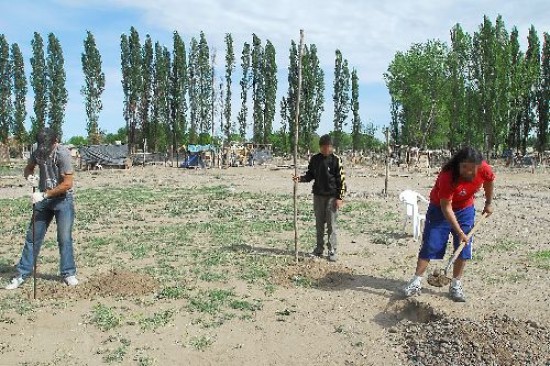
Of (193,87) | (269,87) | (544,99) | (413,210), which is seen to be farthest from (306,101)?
(413,210)

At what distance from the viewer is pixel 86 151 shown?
3672 centimetres

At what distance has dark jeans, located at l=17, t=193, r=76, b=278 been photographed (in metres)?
6.60

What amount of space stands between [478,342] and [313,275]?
2.70m

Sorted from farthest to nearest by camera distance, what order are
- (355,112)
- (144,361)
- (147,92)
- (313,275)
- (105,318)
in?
(355,112) → (147,92) → (313,275) → (105,318) → (144,361)

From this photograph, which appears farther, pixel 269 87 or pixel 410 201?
pixel 269 87

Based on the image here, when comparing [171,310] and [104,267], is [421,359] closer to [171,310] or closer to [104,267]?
[171,310]

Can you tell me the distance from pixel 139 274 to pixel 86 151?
104 feet

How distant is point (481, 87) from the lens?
147 ft

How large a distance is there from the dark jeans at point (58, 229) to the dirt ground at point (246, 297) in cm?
26

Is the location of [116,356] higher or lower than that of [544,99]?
lower

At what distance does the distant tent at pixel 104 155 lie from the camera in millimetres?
36844

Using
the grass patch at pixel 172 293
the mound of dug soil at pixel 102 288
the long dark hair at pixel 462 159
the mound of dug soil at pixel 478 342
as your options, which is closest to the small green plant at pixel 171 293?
the grass patch at pixel 172 293

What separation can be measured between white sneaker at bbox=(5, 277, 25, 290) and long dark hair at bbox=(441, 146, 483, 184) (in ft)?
16.8

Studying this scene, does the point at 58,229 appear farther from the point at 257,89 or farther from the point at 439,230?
the point at 257,89
